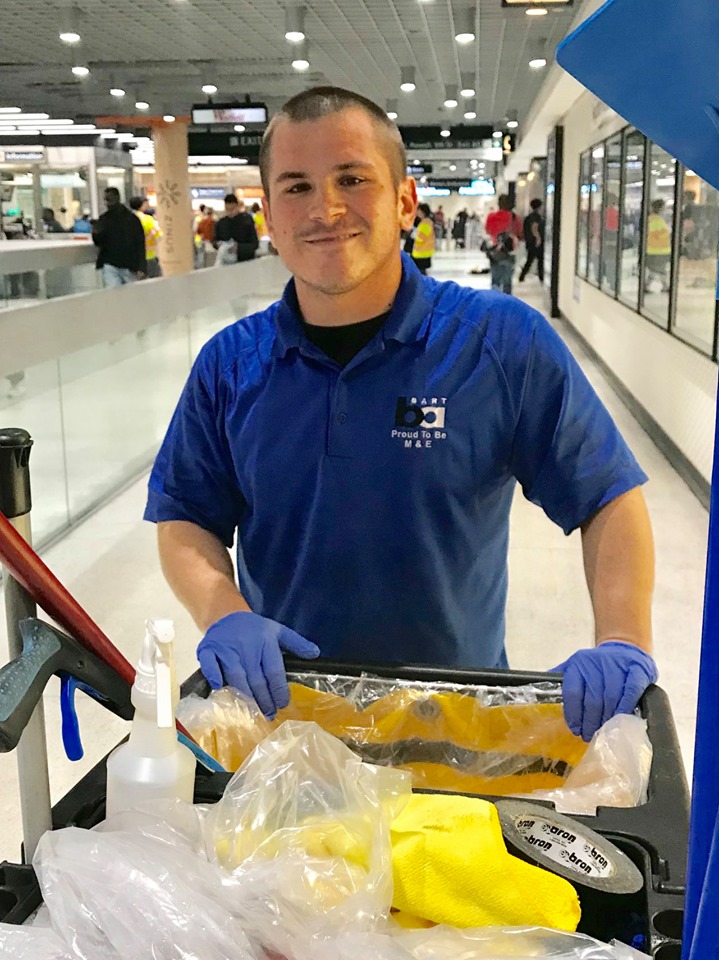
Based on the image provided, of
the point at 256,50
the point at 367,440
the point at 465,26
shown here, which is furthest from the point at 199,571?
the point at 256,50

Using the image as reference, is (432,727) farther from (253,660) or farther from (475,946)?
(475,946)

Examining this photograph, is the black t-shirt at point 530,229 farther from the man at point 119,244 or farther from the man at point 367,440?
the man at point 367,440

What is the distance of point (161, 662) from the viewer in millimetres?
771

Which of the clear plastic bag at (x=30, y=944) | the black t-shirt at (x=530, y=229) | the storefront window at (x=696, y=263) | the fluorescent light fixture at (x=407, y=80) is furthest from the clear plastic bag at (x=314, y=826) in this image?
the black t-shirt at (x=530, y=229)

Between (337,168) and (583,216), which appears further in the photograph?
(583,216)

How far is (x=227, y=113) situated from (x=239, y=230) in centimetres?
415

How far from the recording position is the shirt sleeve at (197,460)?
1.63 meters

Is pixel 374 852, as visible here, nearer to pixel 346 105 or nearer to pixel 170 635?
pixel 170 635

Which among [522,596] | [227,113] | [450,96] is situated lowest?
[522,596]

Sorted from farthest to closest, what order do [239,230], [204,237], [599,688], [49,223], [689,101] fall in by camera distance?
1. [49,223]
2. [204,237]
3. [239,230]
4. [599,688]
5. [689,101]

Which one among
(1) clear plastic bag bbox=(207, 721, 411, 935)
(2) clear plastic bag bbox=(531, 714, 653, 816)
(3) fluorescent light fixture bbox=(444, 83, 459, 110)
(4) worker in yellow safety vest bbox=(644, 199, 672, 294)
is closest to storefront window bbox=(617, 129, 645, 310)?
(4) worker in yellow safety vest bbox=(644, 199, 672, 294)

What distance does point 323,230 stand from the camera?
4.88ft

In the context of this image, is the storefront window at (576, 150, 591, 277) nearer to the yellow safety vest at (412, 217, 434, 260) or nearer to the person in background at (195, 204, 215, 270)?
the yellow safety vest at (412, 217, 434, 260)

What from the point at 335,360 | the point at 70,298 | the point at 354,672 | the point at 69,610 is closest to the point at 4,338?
A: the point at 70,298
